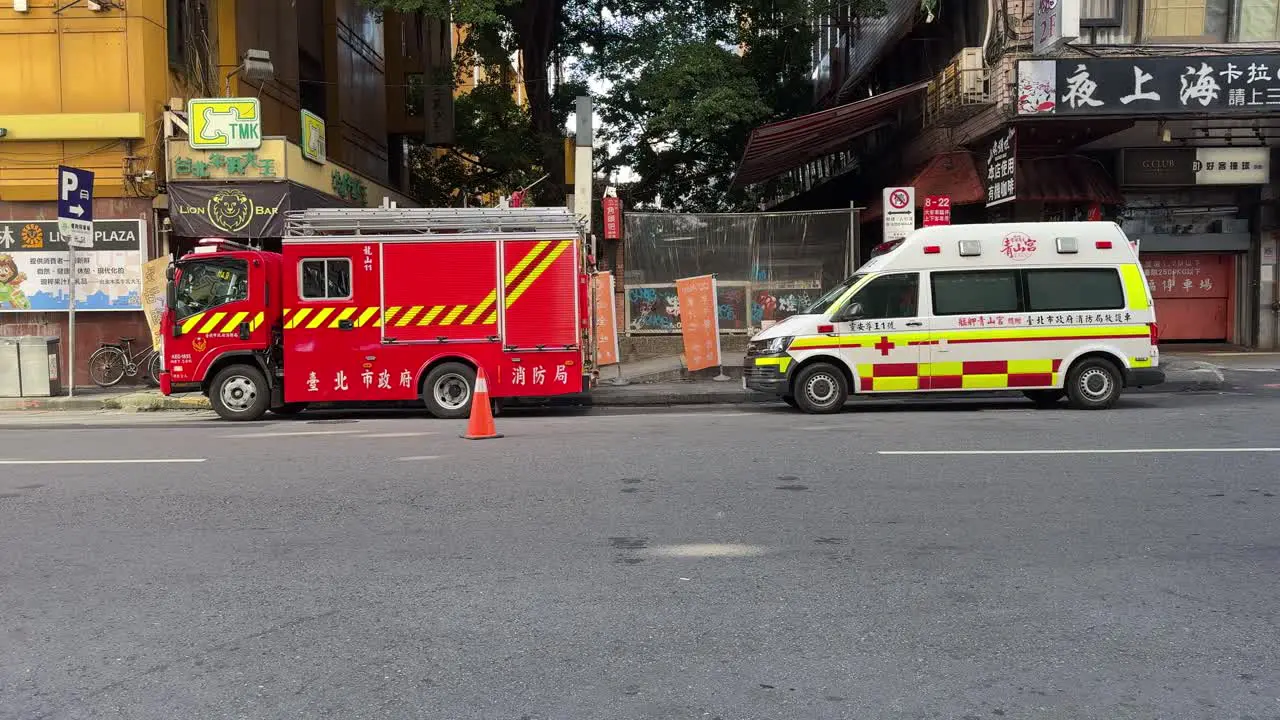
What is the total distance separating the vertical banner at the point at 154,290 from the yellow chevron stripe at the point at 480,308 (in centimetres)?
725

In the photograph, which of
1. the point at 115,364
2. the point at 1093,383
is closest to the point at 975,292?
the point at 1093,383

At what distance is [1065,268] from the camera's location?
1212 cm

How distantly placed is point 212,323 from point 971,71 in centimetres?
1308

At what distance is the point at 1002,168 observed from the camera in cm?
1716

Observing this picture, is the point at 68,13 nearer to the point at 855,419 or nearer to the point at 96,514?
the point at 96,514

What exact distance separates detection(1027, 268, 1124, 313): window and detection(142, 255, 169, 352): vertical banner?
13.9m

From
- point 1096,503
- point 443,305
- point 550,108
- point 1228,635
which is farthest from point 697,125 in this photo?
point 1228,635

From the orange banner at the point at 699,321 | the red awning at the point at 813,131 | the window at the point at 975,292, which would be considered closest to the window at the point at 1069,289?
the window at the point at 975,292

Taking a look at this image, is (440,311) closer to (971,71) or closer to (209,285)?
(209,285)

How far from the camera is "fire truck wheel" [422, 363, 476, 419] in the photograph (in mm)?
12328

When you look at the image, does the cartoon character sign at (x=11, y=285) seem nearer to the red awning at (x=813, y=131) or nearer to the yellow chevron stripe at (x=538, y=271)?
the yellow chevron stripe at (x=538, y=271)

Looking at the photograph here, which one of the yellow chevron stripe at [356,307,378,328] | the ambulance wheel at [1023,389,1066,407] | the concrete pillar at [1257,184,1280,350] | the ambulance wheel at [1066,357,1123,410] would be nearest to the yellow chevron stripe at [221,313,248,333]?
the yellow chevron stripe at [356,307,378,328]

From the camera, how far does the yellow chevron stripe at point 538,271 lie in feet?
40.6

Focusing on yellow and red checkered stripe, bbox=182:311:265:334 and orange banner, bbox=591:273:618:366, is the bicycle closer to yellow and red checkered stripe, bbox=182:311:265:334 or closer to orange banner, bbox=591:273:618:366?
yellow and red checkered stripe, bbox=182:311:265:334
